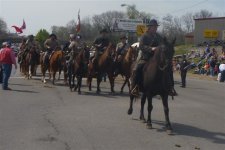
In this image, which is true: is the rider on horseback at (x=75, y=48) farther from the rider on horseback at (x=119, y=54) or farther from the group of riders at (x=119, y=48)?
the rider on horseback at (x=119, y=54)

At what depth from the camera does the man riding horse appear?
11680 mm

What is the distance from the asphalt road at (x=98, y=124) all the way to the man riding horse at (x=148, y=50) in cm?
100

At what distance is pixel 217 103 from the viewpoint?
59.5ft

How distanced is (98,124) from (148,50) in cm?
219

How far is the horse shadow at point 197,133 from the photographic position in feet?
34.9

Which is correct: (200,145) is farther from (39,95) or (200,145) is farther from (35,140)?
(39,95)

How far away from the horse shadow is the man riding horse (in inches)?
34.4

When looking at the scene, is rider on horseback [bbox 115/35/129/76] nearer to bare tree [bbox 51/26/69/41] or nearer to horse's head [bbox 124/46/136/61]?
horse's head [bbox 124/46/136/61]

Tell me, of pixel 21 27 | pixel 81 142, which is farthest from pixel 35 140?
pixel 21 27

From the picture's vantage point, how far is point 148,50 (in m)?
11.8

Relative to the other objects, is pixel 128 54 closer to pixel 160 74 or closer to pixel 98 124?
pixel 98 124

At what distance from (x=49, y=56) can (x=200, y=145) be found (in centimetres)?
1492

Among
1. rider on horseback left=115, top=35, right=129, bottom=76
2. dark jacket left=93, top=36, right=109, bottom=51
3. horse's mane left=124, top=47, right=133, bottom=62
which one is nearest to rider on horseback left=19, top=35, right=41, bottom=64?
rider on horseback left=115, top=35, right=129, bottom=76

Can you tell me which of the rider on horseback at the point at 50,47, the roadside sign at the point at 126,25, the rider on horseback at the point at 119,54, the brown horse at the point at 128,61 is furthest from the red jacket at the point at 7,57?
the roadside sign at the point at 126,25
